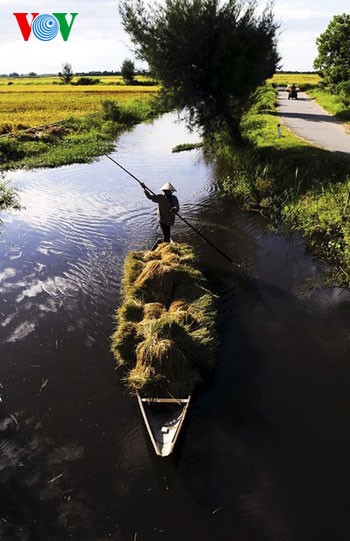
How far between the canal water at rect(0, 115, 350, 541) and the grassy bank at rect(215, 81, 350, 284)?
945 mm

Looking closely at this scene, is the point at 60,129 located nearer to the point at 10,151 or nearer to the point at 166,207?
the point at 10,151

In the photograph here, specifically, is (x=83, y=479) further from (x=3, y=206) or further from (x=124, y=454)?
(x=3, y=206)

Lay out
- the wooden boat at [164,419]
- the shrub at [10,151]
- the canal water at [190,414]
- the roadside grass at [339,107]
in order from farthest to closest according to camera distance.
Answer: the roadside grass at [339,107] < the shrub at [10,151] < the wooden boat at [164,419] < the canal water at [190,414]

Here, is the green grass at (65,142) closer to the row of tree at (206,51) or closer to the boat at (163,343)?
the row of tree at (206,51)

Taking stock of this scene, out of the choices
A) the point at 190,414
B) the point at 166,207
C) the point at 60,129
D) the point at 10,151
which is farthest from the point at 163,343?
the point at 60,129

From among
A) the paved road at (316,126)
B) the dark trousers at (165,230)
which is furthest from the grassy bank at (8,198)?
the paved road at (316,126)

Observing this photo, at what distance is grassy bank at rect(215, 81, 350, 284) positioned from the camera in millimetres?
13289

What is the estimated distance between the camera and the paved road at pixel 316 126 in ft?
72.1

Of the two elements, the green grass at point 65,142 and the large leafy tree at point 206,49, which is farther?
the green grass at point 65,142

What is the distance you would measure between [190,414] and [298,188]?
11.4m

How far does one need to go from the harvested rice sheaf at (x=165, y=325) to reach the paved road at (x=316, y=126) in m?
14.1

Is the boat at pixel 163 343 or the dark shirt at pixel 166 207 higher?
the dark shirt at pixel 166 207

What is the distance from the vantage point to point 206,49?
20.0m

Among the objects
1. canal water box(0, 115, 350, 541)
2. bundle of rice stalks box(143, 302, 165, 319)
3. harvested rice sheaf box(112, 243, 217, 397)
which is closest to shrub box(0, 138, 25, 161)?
canal water box(0, 115, 350, 541)
